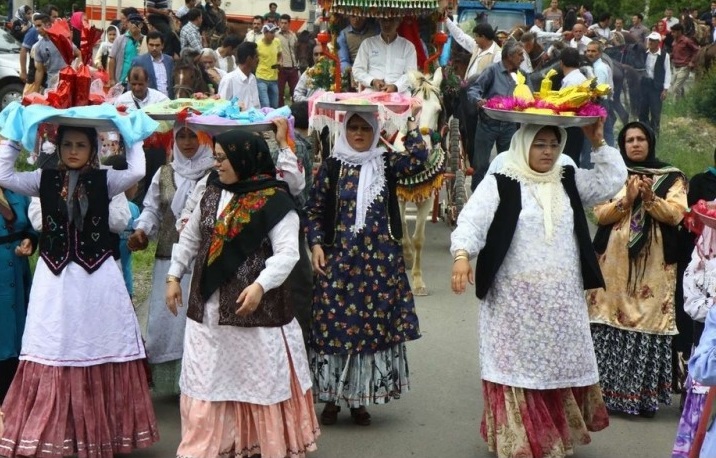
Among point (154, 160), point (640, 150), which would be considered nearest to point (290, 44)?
point (154, 160)

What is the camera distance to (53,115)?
6.09 metres

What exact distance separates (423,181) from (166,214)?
11.8 ft

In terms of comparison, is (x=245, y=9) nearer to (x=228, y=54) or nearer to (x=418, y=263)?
A: (x=228, y=54)

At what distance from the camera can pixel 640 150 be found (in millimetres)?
7289

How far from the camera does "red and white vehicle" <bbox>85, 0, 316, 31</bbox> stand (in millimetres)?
29812

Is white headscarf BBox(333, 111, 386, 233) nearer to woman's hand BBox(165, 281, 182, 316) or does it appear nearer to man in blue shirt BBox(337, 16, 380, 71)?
woman's hand BBox(165, 281, 182, 316)

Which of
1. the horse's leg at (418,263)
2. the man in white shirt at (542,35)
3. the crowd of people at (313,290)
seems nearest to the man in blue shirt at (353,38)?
the horse's leg at (418,263)

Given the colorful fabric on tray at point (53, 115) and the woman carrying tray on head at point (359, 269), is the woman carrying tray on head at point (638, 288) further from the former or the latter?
the colorful fabric on tray at point (53, 115)

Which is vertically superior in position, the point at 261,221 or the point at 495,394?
the point at 261,221

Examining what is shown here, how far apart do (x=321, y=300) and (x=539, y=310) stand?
1.35 metres

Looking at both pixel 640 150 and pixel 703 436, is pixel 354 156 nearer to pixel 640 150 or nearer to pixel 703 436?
pixel 640 150

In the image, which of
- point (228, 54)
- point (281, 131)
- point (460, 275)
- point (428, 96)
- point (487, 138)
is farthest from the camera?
point (228, 54)

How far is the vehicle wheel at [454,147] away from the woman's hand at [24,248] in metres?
7.21

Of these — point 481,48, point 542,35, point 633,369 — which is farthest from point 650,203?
point 542,35
